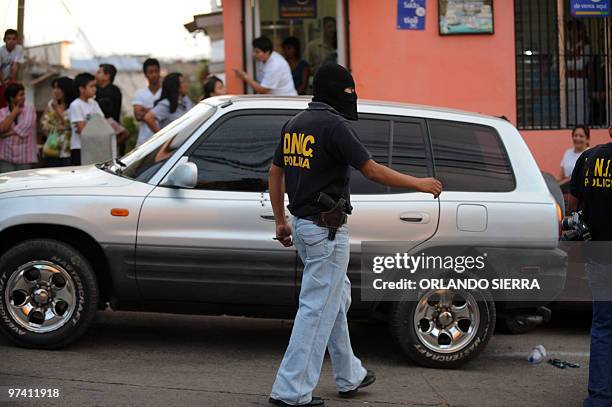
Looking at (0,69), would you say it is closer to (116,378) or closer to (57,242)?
(57,242)

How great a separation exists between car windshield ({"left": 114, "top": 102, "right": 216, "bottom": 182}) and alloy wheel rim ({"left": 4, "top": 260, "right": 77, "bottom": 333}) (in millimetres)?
864

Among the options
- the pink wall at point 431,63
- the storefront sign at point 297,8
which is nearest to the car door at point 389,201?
the pink wall at point 431,63

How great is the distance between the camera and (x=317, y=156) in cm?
544

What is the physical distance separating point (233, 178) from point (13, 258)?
155cm

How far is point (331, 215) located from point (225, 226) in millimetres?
1477

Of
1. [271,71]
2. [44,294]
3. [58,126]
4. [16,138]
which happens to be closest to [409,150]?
[44,294]

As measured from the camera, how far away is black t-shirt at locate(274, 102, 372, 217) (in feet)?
17.6

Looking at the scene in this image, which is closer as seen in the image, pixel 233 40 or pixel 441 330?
pixel 441 330

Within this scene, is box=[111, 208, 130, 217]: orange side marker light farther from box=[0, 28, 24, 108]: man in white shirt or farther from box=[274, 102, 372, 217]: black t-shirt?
box=[0, 28, 24, 108]: man in white shirt

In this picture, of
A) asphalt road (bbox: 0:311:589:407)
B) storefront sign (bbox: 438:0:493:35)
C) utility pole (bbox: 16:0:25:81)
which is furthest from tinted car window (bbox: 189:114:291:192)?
utility pole (bbox: 16:0:25:81)

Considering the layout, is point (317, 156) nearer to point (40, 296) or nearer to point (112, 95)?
point (40, 296)

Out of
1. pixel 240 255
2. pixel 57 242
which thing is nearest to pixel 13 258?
pixel 57 242

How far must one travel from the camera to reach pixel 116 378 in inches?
245

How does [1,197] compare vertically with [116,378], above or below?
above
